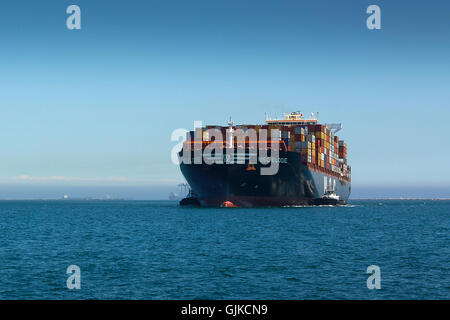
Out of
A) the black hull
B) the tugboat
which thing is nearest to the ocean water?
the black hull

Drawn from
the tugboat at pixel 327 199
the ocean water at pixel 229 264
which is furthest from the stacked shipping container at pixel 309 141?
the ocean water at pixel 229 264

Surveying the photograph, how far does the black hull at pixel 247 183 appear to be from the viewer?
77000 millimetres

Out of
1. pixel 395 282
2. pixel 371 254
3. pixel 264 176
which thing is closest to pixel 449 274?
pixel 395 282

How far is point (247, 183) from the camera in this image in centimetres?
7769

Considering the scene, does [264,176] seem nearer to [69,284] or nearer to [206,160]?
[206,160]

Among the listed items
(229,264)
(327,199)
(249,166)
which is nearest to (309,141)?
(327,199)

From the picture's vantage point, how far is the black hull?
77.0m

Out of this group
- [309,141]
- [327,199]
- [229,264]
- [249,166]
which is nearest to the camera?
[229,264]

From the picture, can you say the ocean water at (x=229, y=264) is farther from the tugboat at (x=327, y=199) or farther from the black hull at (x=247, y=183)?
the tugboat at (x=327, y=199)

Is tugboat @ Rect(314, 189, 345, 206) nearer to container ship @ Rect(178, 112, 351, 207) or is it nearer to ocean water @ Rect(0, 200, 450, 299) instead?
container ship @ Rect(178, 112, 351, 207)

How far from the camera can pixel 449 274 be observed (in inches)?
1054

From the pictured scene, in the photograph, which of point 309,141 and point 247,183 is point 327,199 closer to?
point 309,141

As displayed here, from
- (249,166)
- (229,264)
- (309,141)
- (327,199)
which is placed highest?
(309,141)

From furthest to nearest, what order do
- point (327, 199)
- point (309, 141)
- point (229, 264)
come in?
point (327, 199) < point (309, 141) < point (229, 264)
